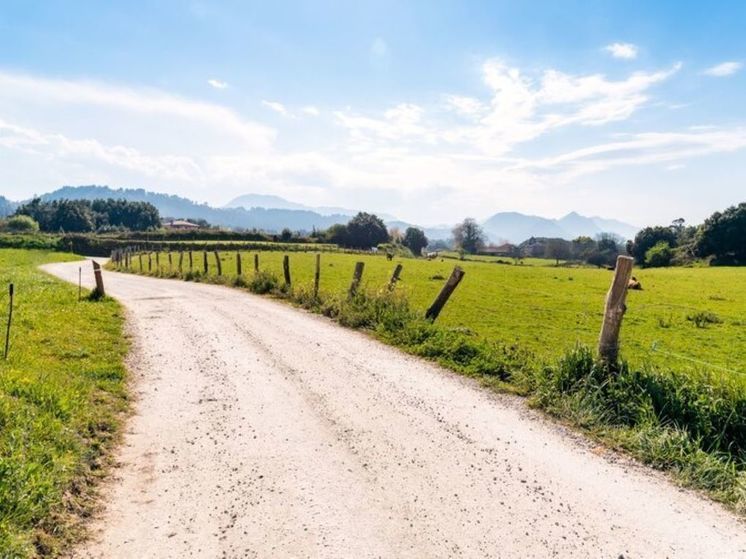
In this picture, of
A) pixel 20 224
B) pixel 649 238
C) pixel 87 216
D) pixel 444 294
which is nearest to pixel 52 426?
pixel 444 294

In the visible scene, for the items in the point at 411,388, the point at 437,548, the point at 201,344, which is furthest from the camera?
the point at 201,344

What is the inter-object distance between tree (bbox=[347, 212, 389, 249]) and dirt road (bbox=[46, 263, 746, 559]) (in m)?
132

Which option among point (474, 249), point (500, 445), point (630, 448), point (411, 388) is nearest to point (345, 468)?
point (500, 445)

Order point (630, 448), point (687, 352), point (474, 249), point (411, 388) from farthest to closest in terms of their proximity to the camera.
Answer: point (474, 249) < point (687, 352) < point (411, 388) < point (630, 448)

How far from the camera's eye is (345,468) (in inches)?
254

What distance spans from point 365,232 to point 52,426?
13977 centimetres

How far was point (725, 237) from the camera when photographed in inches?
3356

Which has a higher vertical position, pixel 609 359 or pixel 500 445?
pixel 609 359

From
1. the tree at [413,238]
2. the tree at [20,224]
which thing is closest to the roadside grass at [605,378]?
the tree at [20,224]

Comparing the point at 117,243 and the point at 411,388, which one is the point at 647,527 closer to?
the point at 411,388

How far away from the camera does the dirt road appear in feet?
16.3

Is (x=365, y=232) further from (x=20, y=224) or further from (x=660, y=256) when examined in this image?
(x=20, y=224)

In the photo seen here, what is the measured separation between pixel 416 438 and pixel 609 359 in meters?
4.37

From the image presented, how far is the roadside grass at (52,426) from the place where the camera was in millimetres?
4898
